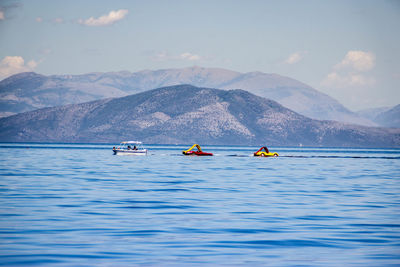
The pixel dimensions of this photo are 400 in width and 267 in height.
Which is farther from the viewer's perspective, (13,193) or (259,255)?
(13,193)

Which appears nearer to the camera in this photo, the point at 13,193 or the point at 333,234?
the point at 333,234

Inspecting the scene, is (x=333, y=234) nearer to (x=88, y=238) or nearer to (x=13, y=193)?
(x=88, y=238)

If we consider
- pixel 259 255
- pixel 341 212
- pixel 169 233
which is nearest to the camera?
pixel 259 255

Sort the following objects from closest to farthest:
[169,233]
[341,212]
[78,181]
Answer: [169,233], [341,212], [78,181]

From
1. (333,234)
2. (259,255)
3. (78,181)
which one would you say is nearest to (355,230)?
(333,234)

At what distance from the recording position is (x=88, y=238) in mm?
26469

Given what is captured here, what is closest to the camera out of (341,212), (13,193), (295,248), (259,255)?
(259,255)

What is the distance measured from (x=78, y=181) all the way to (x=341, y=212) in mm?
32295

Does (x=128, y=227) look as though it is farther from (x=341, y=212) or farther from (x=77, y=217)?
(x=341, y=212)

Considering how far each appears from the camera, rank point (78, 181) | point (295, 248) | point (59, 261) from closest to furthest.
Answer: point (59, 261), point (295, 248), point (78, 181)

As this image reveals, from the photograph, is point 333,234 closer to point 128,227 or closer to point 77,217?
point 128,227

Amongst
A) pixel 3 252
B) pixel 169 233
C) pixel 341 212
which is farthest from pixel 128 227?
pixel 341 212

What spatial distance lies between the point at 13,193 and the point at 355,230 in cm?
2805

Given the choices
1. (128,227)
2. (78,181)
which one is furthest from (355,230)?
(78,181)
